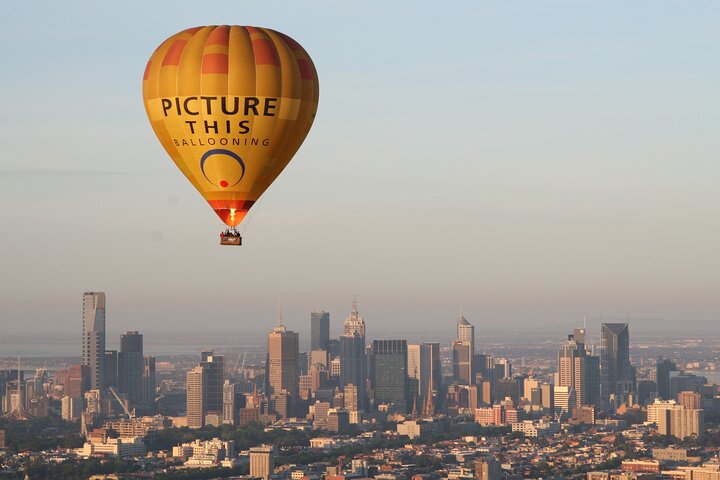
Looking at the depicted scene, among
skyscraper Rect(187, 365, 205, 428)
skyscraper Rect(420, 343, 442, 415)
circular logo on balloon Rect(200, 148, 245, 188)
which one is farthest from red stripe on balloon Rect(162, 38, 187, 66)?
skyscraper Rect(420, 343, 442, 415)

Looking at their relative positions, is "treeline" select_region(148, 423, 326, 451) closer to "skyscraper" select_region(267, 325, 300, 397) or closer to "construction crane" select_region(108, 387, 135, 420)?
"construction crane" select_region(108, 387, 135, 420)

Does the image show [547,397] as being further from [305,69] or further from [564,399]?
[305,69]

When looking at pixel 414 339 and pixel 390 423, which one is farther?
pixel 414 339

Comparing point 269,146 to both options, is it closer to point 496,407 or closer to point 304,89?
point 304,89

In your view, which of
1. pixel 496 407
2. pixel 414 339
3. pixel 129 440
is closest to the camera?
pixel 129 440

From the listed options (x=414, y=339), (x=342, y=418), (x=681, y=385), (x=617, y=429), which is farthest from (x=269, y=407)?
(x=414, y=339)

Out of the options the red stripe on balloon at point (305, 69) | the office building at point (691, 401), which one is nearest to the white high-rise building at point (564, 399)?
the office building at point (691, 401)

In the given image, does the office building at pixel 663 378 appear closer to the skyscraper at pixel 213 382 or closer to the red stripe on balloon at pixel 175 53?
the skyscraper at pixel 213 382
